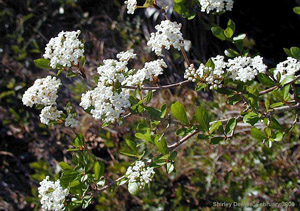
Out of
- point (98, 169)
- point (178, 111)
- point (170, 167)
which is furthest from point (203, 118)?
point (98, 169)

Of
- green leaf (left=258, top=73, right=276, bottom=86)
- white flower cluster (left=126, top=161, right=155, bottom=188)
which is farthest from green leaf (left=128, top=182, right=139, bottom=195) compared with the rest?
green leaf (left=258, top=73, right=276, bottom=86)

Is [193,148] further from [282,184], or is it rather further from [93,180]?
[93,180]

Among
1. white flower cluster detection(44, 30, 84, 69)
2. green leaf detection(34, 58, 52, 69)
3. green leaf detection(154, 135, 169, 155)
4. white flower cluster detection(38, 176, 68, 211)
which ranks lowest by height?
white flower cluster detection(38, 176, 68, 211)

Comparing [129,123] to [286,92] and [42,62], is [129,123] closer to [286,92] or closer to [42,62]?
[42,62]

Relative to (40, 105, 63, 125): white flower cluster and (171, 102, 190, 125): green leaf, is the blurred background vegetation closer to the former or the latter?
(171, 102, 190, 125): green leaf

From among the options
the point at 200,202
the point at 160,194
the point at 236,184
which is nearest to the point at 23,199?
the point at 160,194

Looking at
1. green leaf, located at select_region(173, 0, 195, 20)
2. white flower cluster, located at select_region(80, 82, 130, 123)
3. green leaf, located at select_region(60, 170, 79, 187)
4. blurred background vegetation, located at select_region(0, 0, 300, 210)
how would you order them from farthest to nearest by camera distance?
blurred background vegetation, located at select_region(0, 0, 300, 210) < green leaf, located at select_region(173, 0, 195, 20) < green leaf, located at select_region(60, 170, 79, 187) < white flower cluster, located at select_region(80, 82, 130, 123)

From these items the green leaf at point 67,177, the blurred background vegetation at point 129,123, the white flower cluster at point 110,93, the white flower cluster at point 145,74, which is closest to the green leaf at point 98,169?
the green leaf at point 67,177

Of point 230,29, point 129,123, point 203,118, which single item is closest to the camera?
point 203,118
